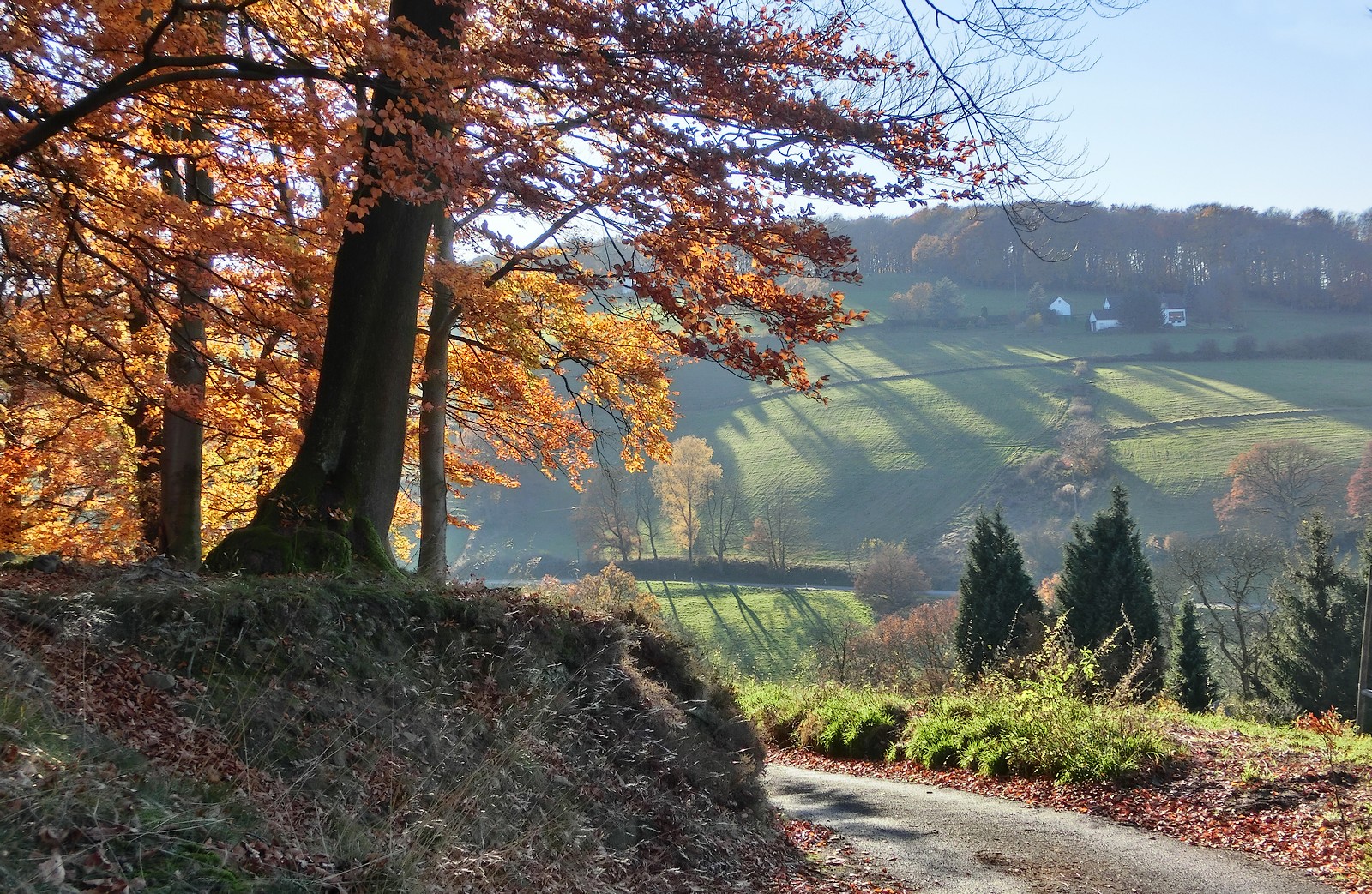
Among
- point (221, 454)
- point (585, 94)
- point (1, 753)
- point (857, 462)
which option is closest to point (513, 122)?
point (585, 94)

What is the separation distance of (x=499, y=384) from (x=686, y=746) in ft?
27.8

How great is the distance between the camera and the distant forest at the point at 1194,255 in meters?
91.0

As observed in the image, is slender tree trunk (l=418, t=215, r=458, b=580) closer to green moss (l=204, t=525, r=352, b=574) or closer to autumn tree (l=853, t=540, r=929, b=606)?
green moss (l=204, t=525, r=352, b=574)

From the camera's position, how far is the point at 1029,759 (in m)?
11.7

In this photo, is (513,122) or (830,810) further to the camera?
(830,810)

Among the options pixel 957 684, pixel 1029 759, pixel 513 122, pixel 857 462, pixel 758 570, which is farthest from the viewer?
pixel 857 462

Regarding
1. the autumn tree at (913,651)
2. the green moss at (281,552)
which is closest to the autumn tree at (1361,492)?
the autumn tree at (913,651)

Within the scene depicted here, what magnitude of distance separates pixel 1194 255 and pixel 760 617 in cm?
7218

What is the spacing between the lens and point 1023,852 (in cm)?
792

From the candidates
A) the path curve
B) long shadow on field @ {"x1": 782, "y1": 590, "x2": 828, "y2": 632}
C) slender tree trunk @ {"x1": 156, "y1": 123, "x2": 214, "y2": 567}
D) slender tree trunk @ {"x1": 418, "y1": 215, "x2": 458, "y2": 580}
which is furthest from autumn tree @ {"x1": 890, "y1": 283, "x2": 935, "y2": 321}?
slender tree trunk @ {"x1": 156, "y1": 123, "x2": 214, "y2": 567}

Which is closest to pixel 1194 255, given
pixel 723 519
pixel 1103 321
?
pixel 1103 321

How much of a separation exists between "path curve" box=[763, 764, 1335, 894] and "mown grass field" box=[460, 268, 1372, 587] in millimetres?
50778

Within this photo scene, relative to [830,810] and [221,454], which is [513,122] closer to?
[830,810]

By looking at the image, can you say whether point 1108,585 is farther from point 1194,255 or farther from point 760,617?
point 1194,255
